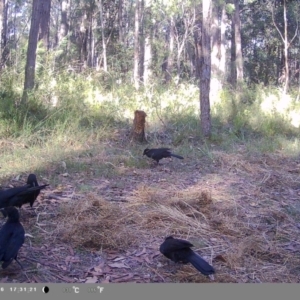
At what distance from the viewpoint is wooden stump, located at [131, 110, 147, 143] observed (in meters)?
9.13

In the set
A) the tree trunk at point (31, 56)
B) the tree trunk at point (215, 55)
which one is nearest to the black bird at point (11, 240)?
the tree trunk at point (31, 56)

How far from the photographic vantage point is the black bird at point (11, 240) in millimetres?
3230

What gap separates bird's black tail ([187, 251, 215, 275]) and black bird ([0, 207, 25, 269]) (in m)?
1.36

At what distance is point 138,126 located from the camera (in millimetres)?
9172

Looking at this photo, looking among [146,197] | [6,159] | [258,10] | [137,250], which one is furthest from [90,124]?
[258,10]

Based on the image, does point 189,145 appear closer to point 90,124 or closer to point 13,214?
point 90,124

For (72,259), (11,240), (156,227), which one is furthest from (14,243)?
(156,227)

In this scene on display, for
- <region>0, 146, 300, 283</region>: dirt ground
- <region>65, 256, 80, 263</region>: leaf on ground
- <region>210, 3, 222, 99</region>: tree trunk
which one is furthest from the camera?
<region>210, 3, 222, 99</region>: tree trunk

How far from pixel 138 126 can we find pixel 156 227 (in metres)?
4.77

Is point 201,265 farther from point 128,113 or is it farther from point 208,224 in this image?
point 128,113

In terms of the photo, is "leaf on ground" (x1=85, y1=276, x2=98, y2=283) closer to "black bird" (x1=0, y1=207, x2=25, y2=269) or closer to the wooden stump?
"black bird" (x1=0, y1=207, x2=25, y2=269)

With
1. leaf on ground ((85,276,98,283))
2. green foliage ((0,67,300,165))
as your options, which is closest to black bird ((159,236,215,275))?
leaf on ground ((85,276,98,283))

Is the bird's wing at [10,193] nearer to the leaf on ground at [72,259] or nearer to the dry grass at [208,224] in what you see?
the dry grass at [208,224]

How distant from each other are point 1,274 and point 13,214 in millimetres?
566
